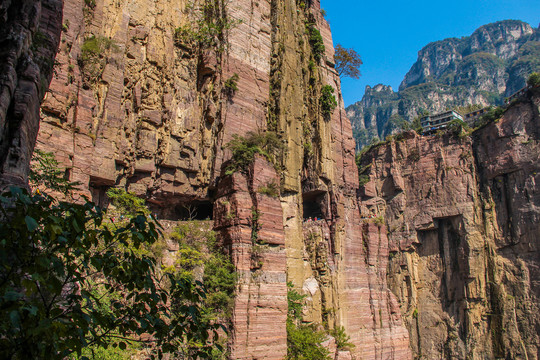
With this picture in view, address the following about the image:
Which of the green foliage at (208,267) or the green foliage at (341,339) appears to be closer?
the green foliage at (208,267)

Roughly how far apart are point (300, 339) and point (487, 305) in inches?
923

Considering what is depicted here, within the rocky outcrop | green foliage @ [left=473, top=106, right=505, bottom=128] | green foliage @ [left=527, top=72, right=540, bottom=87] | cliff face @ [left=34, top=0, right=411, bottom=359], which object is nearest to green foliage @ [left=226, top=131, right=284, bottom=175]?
cliff face @ [left=34, top=0, right=411, bottom=359]

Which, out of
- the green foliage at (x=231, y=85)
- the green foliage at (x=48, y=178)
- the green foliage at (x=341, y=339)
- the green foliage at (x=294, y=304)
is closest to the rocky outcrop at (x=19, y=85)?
the green foliage at (x=48, y=178)

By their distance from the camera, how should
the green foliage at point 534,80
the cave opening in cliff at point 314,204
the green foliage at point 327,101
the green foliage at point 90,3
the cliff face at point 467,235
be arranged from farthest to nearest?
the green foliage at point 534,80
the cliff face at point 467,235
the green foliage at point 327,101
the cave opening in cliff at point 314,204
the green foliage at point 90,3

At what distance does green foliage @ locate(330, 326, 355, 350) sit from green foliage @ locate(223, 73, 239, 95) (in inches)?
625

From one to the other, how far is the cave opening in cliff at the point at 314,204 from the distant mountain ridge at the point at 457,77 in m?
93.7

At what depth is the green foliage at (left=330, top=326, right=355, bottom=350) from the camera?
26173 millimetres

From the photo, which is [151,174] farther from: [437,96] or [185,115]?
[437,96]

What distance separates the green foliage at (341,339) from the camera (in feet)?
85.9

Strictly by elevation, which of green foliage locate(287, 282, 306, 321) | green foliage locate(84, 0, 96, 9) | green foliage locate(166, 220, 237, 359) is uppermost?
green foliage locate(84, 0, 96, 9)

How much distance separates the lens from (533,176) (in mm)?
36344

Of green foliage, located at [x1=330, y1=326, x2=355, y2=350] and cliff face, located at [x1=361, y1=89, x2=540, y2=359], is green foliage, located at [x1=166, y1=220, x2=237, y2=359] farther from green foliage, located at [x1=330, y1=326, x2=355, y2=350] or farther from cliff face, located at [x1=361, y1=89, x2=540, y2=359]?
cliff face, located at [x1=361, y1=89, x2=540, y2=359]

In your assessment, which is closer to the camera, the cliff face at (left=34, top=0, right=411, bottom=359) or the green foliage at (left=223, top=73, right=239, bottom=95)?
the cliff face at (left=34, top=0, right=411, bottom=359)

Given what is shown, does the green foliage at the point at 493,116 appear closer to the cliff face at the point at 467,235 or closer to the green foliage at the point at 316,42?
the cliff face at the point at 467,235
